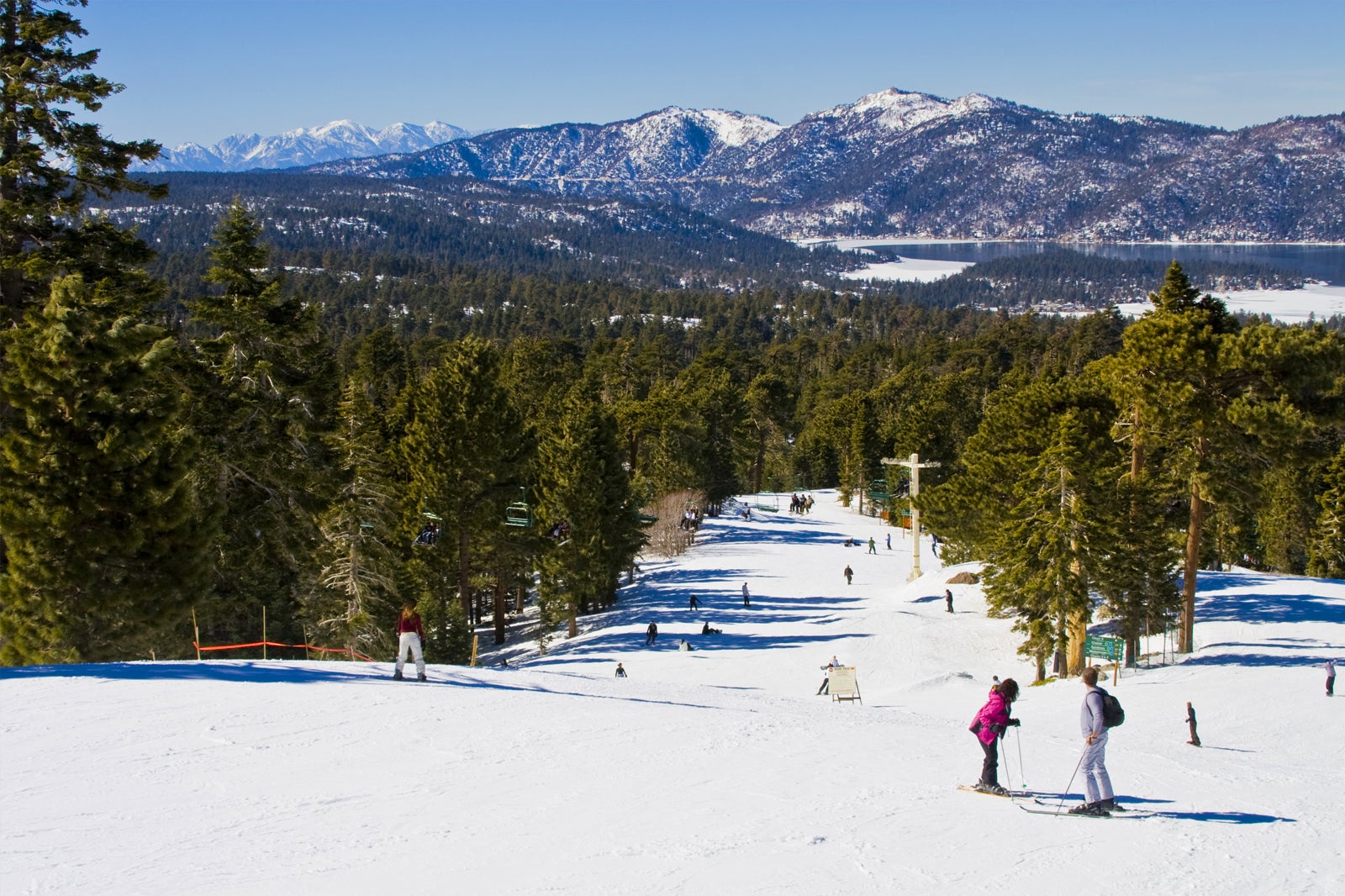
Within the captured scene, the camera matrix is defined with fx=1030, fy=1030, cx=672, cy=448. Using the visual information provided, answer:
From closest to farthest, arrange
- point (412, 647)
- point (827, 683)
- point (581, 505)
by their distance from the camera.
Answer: point (412, 647), point (827, 683), point (581, 505)

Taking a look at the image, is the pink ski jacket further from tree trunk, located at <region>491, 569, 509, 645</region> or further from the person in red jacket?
tree trunk, located at <region>491, 569, 509, 645</region>

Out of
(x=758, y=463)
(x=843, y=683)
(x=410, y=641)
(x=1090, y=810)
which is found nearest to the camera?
(x=1090, y=810)

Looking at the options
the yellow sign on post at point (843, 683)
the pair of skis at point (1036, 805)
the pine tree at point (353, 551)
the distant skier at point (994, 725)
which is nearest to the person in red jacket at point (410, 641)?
the pair of skis at point (1036, 805)

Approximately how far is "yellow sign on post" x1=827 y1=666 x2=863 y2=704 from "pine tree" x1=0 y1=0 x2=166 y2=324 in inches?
744

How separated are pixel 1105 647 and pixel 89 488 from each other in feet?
80.7

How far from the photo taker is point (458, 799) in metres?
9.65

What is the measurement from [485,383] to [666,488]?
92.7ft

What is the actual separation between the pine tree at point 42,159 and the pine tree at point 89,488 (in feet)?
4.41

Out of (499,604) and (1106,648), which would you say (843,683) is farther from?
(499,604)

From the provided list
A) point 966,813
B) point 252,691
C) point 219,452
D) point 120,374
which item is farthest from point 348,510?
point 966,813

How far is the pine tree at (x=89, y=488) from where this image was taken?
16922 mm

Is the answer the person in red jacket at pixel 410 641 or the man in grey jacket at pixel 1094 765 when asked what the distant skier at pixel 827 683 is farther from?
the man in grey jacket at pixel 1094 765

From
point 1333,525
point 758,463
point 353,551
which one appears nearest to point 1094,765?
point 353,551

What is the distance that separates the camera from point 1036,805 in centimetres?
1051
